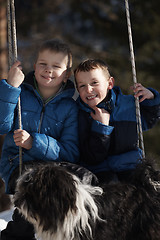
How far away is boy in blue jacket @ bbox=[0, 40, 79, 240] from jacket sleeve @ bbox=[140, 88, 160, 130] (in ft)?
1.45

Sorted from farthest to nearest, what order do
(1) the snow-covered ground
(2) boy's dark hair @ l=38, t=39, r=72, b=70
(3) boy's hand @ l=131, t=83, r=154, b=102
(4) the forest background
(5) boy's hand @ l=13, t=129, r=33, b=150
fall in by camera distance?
(4) the forest background → (1) the snow-covered ground → (2) boy's dark hair @ l=38, t=39, r=72, b=70 → (3) boy's hand @ l=131, t=83, r=154, b=102 → (5) boy's hand @ l=13, t=129, r=33, b=150

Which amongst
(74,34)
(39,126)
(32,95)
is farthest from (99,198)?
(74,34)

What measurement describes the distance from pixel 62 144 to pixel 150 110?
60 cm

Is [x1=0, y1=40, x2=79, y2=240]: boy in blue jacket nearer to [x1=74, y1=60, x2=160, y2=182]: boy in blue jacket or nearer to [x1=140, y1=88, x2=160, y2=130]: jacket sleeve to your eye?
[x1=74, y1=60, x2=160, y2=182]: boy in blue jacket

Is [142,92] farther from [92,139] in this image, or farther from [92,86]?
[92,139]

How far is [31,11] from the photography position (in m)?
7.33

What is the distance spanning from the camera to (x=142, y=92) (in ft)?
6.73

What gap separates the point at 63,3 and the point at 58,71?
21.4 feet

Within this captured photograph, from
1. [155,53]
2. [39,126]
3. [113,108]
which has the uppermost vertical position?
[155,53]

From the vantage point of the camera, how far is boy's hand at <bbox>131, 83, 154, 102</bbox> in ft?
6.64

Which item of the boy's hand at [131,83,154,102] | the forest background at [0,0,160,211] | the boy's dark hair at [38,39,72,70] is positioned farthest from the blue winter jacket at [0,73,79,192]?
the forest background at [0,0,160,211]

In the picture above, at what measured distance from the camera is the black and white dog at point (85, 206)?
Result: 1.45 metres

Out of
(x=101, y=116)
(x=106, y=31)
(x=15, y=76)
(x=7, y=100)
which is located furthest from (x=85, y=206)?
(x=106, y=31)

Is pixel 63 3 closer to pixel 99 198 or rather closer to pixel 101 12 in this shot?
pixel 101 12
